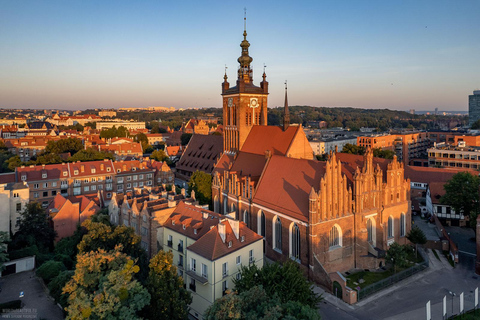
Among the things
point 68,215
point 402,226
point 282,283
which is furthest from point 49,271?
point 402,226

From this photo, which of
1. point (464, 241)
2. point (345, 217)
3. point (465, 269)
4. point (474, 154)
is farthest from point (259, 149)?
point (474, 154)

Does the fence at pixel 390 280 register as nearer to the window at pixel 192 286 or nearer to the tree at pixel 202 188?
the window at pixel 192 286

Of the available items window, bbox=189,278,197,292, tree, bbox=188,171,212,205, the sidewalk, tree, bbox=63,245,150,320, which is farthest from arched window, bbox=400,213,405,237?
tree, bbox=63,245,150,320

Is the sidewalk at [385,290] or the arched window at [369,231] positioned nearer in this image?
the sidewalk at [385,290]

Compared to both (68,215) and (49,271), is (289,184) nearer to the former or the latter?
(49,271)

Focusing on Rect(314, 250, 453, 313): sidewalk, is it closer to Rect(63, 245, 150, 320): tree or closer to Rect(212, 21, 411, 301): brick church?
Rect(212, 21, 411, 301): brick church

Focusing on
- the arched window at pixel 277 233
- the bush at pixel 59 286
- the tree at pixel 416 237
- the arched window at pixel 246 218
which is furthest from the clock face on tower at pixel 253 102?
the bush at pixel 59 286

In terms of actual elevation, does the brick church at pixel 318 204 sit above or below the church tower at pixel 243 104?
below
